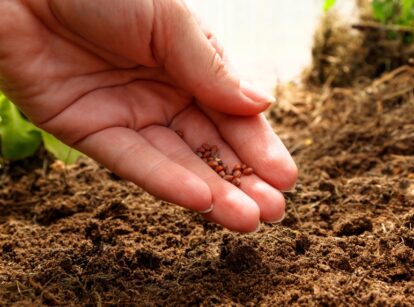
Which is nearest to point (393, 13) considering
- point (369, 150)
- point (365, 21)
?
point (365, 21)

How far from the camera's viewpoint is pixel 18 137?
9.26ft

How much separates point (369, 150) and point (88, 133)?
1465 millimetres

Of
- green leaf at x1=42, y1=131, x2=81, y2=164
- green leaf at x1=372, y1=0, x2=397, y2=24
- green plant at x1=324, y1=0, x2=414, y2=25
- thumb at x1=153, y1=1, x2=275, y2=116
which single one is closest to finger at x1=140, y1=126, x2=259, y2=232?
thumb at x1=153, y1=1, x2=275, y2=116

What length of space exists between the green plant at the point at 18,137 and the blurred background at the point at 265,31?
6.07 ft

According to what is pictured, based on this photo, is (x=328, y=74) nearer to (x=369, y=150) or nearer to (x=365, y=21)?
(x=365, y=21)

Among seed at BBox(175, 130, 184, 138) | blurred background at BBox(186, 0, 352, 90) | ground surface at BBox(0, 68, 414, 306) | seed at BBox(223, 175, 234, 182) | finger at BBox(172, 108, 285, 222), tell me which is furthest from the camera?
blurred background at BBox(186, 0, 352, 90)

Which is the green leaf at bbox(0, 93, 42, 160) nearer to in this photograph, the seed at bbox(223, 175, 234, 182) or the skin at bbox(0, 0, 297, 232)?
the skin at bbox(0, 0, 297, 232)

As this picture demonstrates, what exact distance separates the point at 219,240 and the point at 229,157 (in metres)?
0.32

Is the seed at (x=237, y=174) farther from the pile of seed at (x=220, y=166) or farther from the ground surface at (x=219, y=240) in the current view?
the ground surface at (x=219, y=240)

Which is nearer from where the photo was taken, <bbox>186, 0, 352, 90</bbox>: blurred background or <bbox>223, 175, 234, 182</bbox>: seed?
<bbox>223, 175, 234, 182</bbox>: seed

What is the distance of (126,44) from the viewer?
2.20m

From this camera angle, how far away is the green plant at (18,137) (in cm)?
272

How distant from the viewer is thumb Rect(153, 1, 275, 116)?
6.95 feet

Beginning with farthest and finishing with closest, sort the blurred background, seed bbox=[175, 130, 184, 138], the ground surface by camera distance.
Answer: the blurred background < seed bbox=[175, 130, 184, 138] < the ground surface
